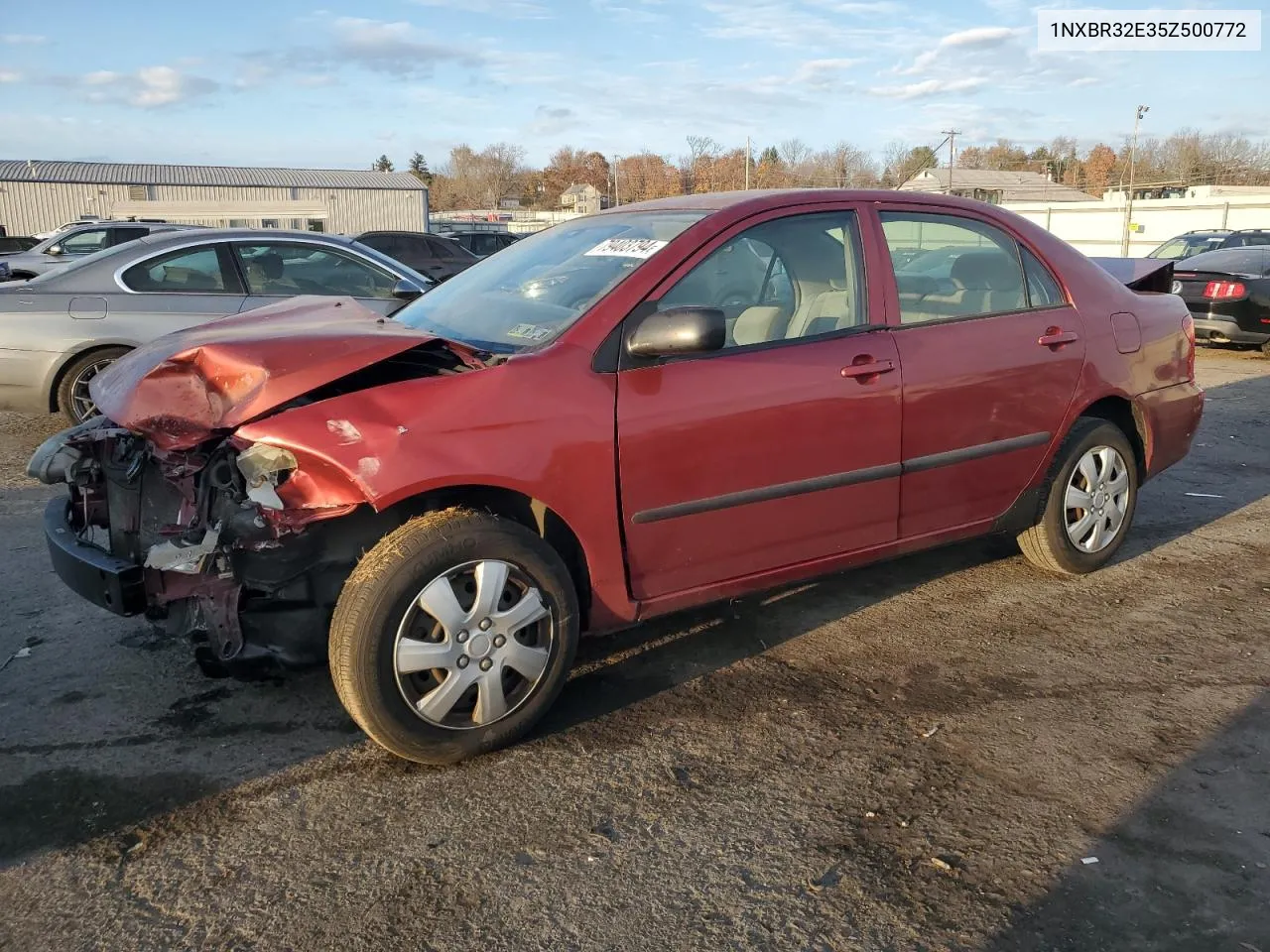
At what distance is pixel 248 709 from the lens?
11.2 ft

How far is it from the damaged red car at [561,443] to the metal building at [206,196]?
5118 cm

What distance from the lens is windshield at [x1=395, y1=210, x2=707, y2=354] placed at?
345 centimetres

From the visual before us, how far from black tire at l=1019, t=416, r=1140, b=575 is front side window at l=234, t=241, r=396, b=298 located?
16.0 feet

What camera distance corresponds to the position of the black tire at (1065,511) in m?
4.43

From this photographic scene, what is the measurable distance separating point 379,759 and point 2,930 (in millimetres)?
1033

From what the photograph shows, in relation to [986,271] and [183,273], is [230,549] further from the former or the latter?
[183,273]

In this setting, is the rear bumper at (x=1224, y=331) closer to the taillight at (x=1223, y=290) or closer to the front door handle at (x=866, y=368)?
the taillight at (x=1223, y=290)

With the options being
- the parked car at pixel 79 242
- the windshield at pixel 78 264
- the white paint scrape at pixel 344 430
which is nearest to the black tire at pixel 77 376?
the windshield at pixel 78 264

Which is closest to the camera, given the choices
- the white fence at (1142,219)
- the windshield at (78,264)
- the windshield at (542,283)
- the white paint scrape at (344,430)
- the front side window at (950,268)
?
the white paint scrape at (344,430)

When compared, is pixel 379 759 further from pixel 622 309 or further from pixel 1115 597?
pixel 1115 597

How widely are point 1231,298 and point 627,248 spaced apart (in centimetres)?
1112

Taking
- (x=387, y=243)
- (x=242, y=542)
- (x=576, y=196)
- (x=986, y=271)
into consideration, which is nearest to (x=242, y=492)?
(x=242, y=542)

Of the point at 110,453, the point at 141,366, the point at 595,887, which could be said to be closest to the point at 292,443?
the point at 141,366

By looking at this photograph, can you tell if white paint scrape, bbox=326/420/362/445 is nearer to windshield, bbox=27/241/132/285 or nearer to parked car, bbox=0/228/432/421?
parked car, bbox=0/228/432/421
